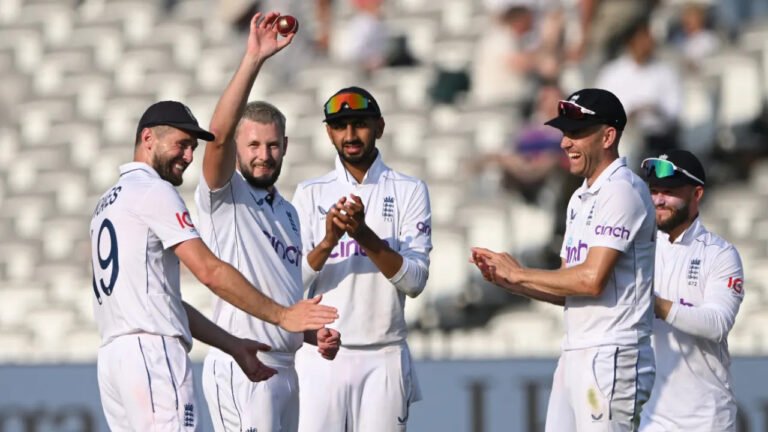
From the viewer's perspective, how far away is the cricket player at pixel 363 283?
24.1 ft

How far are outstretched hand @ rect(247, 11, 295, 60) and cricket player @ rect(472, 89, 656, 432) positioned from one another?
4.01 feet

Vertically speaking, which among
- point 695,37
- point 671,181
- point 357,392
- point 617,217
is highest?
point 695,37

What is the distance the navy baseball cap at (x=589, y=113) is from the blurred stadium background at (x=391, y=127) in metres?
4.01

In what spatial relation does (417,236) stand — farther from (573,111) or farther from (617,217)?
(617,217)

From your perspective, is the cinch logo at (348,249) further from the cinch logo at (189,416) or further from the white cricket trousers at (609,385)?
the cinch logo at (189,416)

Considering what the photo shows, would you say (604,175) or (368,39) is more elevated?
(368,39)

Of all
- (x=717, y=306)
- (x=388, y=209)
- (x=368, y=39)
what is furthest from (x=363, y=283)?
(x=368, y=39)

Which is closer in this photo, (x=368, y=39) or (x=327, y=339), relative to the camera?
(x=327, y=339)

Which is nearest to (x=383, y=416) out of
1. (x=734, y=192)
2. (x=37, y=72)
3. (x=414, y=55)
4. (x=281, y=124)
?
(x=281, y=124)

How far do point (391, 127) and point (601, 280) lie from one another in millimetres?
7499

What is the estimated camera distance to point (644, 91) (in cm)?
1271

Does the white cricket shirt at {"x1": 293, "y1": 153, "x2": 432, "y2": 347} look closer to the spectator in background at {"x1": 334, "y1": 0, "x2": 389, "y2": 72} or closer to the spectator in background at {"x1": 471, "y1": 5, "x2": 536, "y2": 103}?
the spectator in background at {"x1": 471, "y1": 5, "x2": 536, "y2": 103}

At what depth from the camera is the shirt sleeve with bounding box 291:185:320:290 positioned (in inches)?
291

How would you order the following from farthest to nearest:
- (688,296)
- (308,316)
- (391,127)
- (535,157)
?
(391,127), (535,157), (688,296), (308,316)
